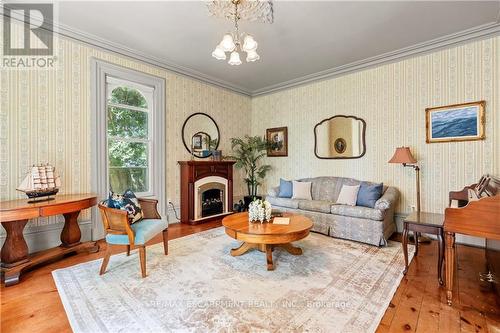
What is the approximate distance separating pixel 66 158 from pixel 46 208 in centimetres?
109

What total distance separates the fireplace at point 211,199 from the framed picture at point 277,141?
1523mm

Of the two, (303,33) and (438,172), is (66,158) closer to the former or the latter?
(303,33)

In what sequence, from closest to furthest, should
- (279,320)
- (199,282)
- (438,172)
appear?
(279,320) → (199,282) → (438,172)

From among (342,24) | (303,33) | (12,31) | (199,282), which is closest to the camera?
(199,282)

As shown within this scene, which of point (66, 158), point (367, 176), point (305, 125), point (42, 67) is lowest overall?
point (367, 176)

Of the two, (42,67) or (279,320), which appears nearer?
(279,320)

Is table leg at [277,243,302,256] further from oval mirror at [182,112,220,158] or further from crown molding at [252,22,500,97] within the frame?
crown molding at [252,22,500,97]

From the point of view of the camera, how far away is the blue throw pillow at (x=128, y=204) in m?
2.70

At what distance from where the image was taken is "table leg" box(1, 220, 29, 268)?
248cm

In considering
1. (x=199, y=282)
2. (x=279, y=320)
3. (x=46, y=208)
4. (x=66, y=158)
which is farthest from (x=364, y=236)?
(x=66, y=158)

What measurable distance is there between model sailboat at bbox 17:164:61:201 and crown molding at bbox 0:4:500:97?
79.1 inches

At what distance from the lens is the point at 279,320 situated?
1804 millimetres

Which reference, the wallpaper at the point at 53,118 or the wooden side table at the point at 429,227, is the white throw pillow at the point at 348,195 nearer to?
the wooden side table at the point at 429,227

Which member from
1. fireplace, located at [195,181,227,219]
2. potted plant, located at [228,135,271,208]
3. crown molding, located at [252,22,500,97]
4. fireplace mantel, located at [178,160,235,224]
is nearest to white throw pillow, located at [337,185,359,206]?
potted plant, located at [228,135,271,208]
